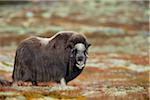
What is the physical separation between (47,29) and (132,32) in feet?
47.1

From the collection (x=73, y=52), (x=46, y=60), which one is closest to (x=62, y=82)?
(x=46, y=60)

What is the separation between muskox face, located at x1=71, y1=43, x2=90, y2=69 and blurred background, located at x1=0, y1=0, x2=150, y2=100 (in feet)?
4.18

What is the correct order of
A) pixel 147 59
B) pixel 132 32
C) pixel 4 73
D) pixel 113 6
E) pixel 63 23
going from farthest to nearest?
pixel 113 6 < pixel 63 23 < pixel 132 32 < pixel 147 59 < pixel 4 73

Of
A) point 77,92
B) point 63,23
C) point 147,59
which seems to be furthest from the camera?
point 63,23

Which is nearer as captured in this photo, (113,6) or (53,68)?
(53,68)

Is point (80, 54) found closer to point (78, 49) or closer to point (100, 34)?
point (78, 49)

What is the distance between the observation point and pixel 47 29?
270ft

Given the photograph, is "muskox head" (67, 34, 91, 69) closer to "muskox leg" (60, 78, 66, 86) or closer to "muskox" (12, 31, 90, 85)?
"muskox" (12, 31, 90, 85)

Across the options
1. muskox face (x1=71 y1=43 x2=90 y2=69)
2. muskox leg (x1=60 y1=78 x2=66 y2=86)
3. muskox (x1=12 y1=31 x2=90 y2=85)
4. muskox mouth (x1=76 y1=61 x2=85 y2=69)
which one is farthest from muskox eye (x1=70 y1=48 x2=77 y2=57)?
muskox leg (x1=60 y1=78 x2=66 y2=86)

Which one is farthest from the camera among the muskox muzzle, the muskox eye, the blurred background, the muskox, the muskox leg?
the blurred background

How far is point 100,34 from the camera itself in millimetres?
77000

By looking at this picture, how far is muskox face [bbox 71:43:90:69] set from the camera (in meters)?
21.0

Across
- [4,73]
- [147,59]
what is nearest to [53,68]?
[4,73]

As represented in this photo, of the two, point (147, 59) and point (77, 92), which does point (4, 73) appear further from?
point (147, 59)
